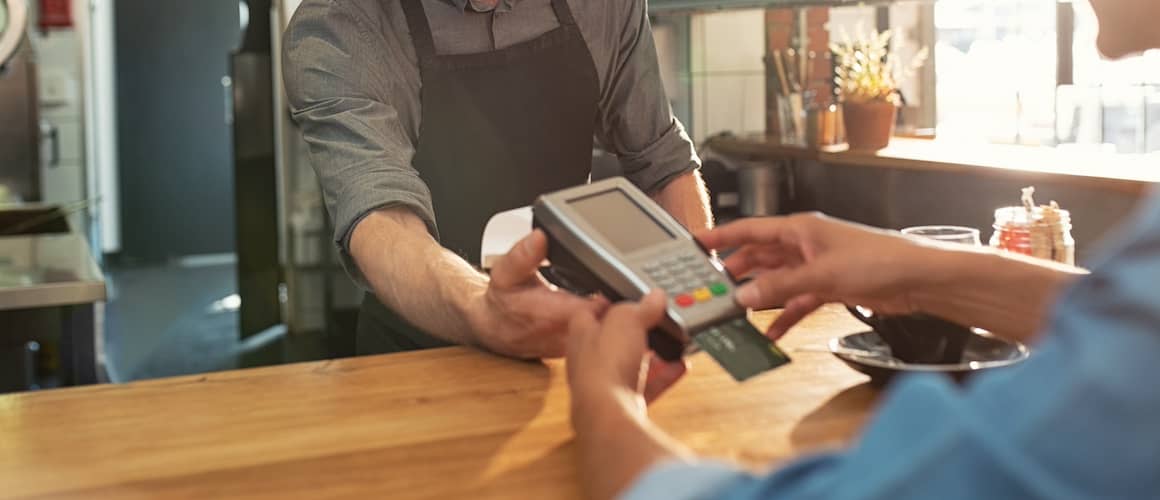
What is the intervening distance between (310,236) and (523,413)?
416 cm

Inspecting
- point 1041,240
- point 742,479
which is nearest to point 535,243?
point 742,479

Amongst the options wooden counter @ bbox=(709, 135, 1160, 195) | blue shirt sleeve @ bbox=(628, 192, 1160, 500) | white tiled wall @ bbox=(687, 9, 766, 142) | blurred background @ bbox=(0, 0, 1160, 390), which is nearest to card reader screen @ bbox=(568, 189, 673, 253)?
blurred background @ bbox=(0, 0, 1160, 390)

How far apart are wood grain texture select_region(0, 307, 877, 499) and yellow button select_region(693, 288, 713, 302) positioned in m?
0.11

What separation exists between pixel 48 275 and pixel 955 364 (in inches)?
91.5

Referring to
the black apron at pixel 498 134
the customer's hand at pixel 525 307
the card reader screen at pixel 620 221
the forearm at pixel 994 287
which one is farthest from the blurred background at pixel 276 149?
the black apron at pixel 498 134

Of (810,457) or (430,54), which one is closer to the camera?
(810,457)

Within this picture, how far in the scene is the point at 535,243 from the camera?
1.04 m

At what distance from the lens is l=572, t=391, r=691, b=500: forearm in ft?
2.27

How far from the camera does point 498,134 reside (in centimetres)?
185

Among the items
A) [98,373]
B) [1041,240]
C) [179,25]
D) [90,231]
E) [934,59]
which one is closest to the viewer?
[1041,240]

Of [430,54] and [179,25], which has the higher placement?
[179,25]

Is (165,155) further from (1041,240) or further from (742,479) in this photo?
(742,479)

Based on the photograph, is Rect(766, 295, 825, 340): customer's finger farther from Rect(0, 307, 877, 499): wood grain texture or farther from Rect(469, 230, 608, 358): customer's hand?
Rect(469, 230, 608, 358): customer's hand

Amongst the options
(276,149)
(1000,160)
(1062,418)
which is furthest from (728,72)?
(1062,418)
